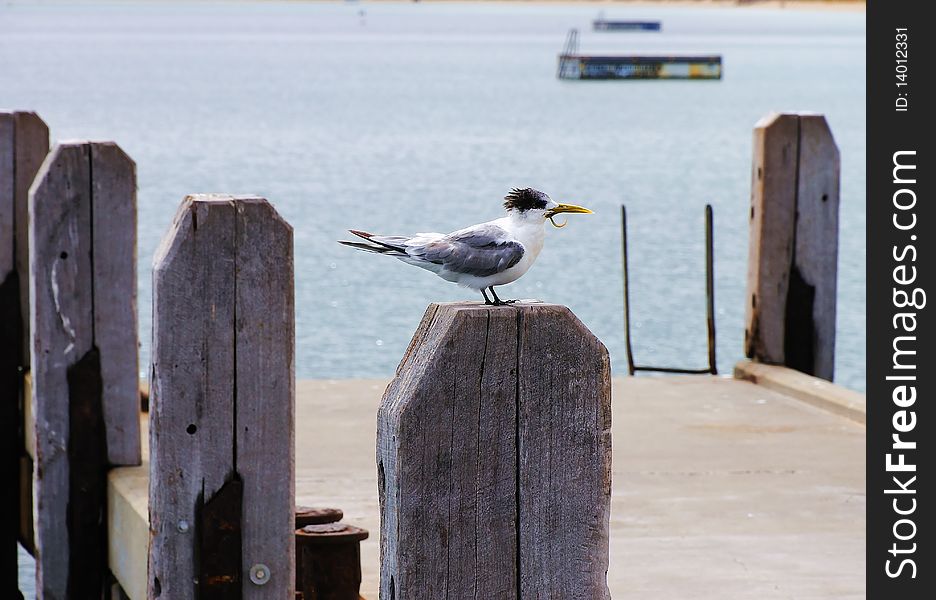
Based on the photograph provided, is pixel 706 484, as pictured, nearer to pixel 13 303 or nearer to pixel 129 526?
pixel 129 526

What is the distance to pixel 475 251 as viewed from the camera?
118 inches

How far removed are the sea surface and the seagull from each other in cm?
98

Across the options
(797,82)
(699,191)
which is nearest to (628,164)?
(699,191)

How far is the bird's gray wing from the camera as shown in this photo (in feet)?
9.80

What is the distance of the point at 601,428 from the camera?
8.46 feet

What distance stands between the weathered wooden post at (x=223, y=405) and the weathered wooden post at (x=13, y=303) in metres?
3.71

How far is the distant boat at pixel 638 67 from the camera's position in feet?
270

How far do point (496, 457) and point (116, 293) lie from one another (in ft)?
11.8

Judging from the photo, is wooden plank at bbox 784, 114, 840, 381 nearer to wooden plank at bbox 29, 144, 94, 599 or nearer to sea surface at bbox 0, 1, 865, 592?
sea surface at bbox 0, 1, 865, 592

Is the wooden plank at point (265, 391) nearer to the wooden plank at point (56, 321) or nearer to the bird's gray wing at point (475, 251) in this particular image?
the bird's gray wing at point (475, 251)

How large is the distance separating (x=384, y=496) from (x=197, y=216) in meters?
1.54

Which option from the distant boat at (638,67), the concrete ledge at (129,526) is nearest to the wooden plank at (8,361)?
the concrete ledge at (129,526)

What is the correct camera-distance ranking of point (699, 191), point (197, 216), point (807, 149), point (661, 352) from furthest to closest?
point (699, 191), point (661, 352), point (807, 149), point (197, 216)
